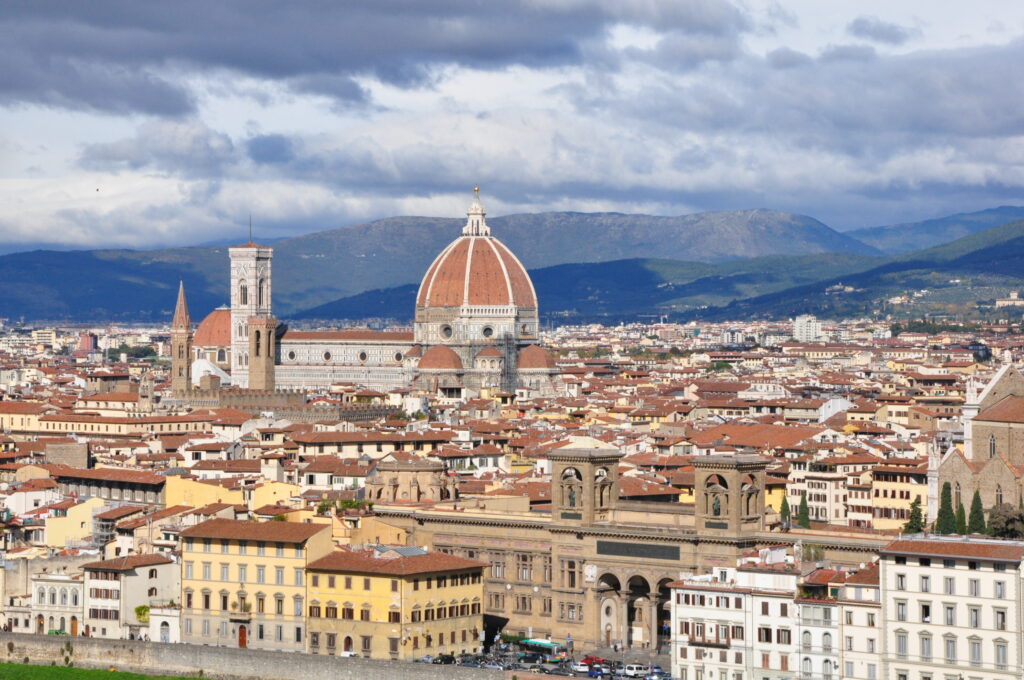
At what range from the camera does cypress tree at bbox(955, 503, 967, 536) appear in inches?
2588

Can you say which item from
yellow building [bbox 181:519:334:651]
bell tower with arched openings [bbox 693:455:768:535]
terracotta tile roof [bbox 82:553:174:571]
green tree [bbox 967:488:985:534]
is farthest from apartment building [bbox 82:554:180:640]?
green tree [bbox 967:488:985:534]

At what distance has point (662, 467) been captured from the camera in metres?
79.7

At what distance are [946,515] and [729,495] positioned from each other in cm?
1210

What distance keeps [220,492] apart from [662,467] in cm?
1590

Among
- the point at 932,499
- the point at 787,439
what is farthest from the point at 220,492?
the point at 787,439

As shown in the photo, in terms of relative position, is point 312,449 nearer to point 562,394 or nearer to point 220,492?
point 220,492

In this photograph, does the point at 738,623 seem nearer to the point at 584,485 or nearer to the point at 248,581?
the point at 584,485

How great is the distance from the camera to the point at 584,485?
200 feet

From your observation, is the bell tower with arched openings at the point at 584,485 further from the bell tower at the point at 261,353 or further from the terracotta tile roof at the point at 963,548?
the bell tower at the point at 261,353

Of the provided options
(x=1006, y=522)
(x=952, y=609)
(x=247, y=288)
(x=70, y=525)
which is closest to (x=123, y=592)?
(x=70, y=525)

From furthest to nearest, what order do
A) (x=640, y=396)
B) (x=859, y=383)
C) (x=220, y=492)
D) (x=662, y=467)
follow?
(x=859, y=383)
(x=640, y=396)
(x=662, y=467)
(x=220, y=492)

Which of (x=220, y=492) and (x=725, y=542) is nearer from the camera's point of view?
(x=725, y=542)

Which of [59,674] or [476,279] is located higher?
[476,279]

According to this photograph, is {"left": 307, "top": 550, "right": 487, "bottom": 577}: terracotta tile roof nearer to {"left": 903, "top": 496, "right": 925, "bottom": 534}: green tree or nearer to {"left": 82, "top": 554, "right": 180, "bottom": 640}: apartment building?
{"left": 82, "top": 554, "right": 180, "bottom": 640}: apartment building
